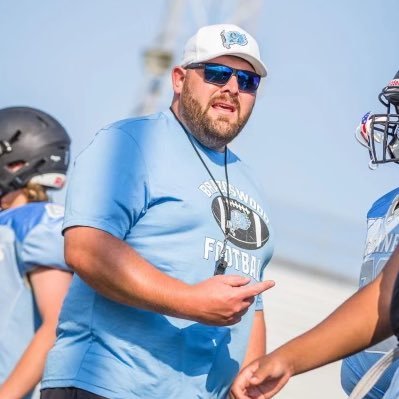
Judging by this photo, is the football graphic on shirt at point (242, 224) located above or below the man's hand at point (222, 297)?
above

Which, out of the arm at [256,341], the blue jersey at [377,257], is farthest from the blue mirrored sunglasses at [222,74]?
the arm at [256,341]

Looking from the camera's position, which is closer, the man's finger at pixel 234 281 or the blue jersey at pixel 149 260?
the man's finger at pixel 234 281

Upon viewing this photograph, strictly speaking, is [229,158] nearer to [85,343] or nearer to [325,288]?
[85,343]

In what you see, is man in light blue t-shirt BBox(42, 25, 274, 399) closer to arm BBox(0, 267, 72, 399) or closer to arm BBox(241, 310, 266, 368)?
arm BBox(241, 310, 266, 368)

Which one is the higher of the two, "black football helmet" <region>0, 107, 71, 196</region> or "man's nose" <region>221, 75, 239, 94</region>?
"man's nose" <region>221, 75, 239, 94</region>

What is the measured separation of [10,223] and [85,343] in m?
0.99

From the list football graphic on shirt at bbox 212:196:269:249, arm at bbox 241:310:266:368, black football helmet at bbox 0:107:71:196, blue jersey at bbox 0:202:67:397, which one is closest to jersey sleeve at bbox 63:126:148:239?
football graphic on shirt at bbox 212:196:269:249

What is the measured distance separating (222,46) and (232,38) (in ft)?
0.15

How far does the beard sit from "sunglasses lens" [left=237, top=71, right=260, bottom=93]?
79mm

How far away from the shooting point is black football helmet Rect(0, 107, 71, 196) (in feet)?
15.9

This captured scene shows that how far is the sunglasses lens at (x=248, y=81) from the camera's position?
400 cm

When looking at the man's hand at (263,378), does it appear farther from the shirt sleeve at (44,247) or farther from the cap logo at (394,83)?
the cap logo at (394,83)

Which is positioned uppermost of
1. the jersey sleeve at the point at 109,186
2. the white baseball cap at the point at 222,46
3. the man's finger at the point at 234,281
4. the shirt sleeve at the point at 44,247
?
the white baseball cap at the point at 222,46

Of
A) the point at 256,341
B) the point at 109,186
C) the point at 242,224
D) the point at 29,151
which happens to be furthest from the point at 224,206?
the point at 29,151
